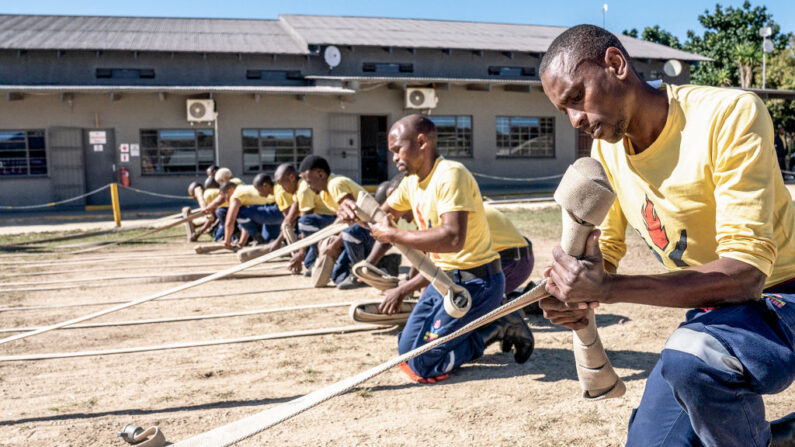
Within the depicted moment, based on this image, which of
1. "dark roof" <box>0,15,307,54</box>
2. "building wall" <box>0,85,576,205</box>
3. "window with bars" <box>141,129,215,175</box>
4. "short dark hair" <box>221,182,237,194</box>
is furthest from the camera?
"dark roof" <box>0,15,307,54</box>

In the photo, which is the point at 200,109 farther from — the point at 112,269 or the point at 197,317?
the point at 197,317

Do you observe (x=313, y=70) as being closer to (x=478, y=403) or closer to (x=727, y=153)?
(x=478, y=403)

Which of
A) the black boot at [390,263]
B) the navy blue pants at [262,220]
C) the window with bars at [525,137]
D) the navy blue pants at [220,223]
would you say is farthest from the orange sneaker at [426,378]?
the window with bars at [525,137]

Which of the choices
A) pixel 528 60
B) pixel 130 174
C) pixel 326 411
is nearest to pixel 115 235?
pixel 130 174

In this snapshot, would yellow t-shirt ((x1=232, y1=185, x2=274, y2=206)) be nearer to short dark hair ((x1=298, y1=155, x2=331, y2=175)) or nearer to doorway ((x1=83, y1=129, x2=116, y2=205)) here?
short dark hair ((x1=298, y1=155, x2=331, y2=175))

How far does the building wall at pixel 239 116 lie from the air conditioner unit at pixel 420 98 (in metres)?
0.43

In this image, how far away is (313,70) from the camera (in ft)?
69.0

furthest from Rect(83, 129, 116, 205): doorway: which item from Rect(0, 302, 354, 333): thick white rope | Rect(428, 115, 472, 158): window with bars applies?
Rect(0, 302, 354, 333): thick white rope

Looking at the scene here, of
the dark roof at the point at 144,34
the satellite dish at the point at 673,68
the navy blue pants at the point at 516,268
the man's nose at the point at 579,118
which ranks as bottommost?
the navy blue pants at the point at 516,268

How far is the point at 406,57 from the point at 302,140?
4.66m

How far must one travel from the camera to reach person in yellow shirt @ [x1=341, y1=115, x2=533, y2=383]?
389cm

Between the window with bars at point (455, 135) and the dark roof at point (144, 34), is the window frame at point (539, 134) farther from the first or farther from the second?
the dark roof at point (144, 34)

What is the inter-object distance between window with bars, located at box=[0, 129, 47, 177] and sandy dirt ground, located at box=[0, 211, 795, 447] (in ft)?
46.1

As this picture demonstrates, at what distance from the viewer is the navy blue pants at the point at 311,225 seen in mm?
8023
